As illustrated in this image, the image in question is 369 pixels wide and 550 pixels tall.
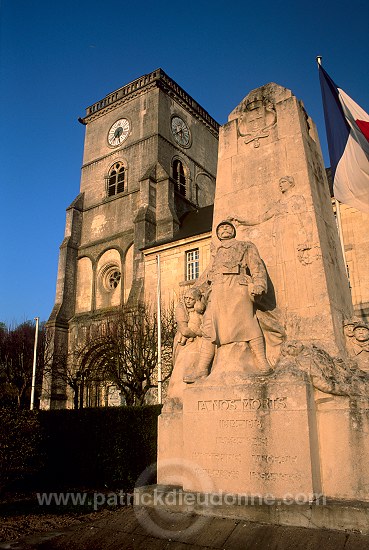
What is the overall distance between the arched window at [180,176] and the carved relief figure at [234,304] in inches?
1378

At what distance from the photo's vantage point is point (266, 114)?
7.49 m

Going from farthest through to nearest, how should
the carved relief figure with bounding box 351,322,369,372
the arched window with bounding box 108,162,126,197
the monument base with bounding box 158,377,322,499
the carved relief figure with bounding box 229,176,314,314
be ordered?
the arched window with bounding box 108,162,126,197, the carved relief figure with bounding box 229,176,314,314, the carved relief figure with bounding box 351,322,369,372, the monument base with bounding box 158,377,322,499

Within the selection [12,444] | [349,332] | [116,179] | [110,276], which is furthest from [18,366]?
[349,332]

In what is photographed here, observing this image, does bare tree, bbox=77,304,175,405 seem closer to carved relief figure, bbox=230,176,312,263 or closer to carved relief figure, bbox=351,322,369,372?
carved relief figure, bbox=230,176,312,263

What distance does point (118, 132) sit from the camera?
4269 cm

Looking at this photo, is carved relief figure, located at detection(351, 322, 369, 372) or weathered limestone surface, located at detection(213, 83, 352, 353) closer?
carved relief figure, located at detection(351, 322, 369, 372)

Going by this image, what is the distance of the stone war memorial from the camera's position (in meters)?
4.62

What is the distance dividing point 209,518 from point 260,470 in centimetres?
71

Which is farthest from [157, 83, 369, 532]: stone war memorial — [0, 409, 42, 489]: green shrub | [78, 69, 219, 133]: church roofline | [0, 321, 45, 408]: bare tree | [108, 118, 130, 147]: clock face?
[78, 69, 219, 133]: church roofline

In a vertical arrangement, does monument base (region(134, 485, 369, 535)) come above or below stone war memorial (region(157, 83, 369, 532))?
below

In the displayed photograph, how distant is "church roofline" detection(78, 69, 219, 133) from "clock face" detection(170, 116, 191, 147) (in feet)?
7.34

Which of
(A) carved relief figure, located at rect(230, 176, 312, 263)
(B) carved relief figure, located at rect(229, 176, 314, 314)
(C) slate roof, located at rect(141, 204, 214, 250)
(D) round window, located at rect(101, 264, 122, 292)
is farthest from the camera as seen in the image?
(D) round window, located at rect(101, 264, 122, 292)

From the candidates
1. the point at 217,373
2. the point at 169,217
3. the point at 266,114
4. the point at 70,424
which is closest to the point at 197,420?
the point at 217,373

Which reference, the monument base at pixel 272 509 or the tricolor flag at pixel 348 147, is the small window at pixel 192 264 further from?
the monument base at pixel 272 509
